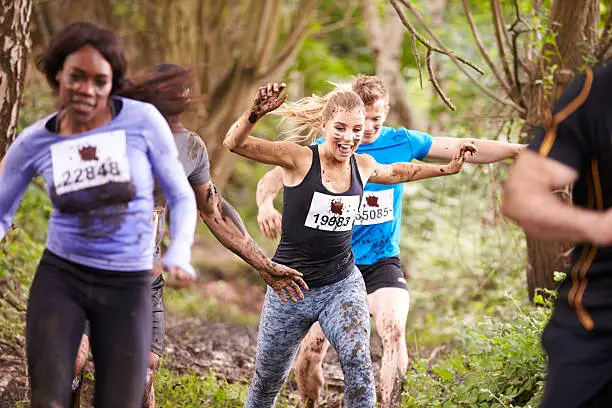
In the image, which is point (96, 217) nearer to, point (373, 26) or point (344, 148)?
point (344, 148)

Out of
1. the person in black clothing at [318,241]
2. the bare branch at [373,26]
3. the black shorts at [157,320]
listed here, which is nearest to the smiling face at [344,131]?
the person in black clothing at [318,241]

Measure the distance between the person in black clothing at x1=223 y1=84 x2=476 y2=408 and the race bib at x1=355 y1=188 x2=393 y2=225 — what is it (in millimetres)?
778

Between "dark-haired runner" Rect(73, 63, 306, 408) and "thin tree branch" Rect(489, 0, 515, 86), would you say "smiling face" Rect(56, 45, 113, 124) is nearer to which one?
"dark-haired runner" Rect(73, 63, 306, 408)

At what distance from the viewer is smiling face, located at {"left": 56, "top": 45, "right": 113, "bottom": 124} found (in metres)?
3.65

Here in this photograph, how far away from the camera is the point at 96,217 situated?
3641 mm

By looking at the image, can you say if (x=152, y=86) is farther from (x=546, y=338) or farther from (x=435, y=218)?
(x=435, y=218)

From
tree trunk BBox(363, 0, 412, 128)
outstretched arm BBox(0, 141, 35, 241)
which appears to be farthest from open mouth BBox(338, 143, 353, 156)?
tree trunk BBox(363, 0, 412, 128)

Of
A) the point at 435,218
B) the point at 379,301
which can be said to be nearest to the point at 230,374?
→ the point at 379,301

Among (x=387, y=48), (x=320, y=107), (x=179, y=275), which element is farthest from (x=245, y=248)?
(x=387, y=48)

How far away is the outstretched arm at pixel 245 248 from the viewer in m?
4.85

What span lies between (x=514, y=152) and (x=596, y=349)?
2657 mm

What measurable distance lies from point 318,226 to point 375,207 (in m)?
1.02

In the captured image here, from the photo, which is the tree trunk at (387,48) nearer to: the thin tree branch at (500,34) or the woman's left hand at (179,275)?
the thin tree branch at (500,34)

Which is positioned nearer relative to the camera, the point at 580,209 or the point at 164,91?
the point at 580,209
